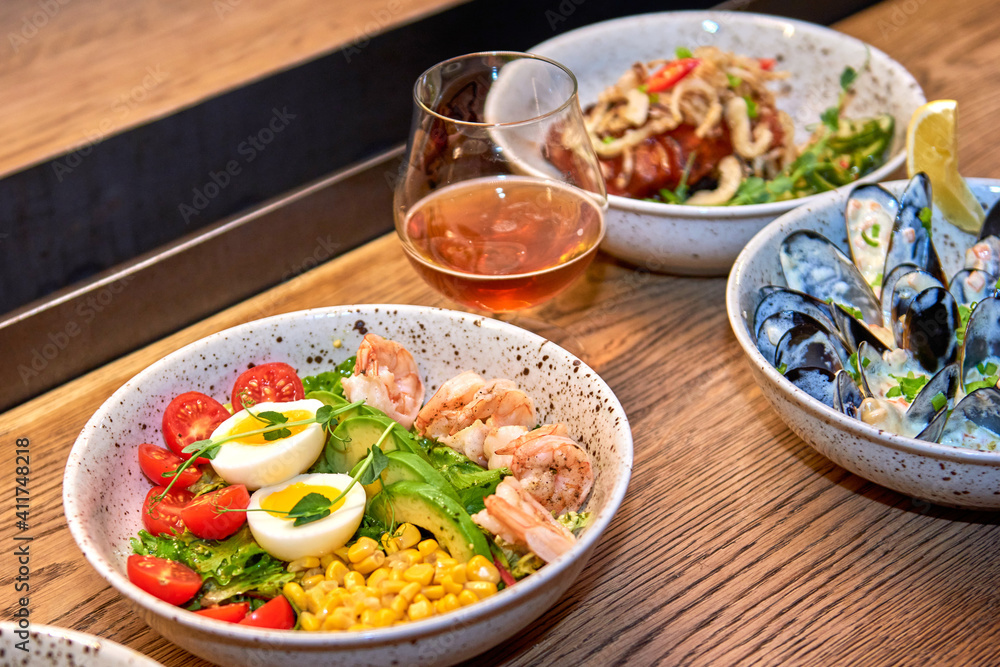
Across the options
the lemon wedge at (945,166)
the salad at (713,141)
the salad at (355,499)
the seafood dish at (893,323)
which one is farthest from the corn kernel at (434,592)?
the lemon wedge at (945,166)

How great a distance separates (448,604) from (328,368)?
598mm

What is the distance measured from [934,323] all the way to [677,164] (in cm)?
67

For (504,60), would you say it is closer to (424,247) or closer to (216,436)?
(424,247)

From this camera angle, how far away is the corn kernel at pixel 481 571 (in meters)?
1.07

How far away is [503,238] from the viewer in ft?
4.95

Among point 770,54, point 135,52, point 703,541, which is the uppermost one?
point 135,52

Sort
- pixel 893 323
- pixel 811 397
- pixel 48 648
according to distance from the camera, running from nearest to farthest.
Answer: pixel 48 648, pixel 811 397, pixel 893 323

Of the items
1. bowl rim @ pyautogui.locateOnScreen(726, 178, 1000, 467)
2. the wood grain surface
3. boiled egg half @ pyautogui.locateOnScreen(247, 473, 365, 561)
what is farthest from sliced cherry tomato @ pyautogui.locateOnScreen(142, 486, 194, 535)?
the wood grain surface

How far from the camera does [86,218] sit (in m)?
2.13

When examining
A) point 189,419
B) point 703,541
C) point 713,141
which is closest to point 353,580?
point 189,419

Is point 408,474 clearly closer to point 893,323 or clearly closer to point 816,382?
point 816,382

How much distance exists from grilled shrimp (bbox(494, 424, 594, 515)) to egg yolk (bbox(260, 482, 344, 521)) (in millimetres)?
254

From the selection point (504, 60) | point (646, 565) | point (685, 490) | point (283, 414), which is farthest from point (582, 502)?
point (504, 60)

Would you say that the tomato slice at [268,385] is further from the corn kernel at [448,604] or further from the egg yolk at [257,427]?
the corn kernel at [448,604]
